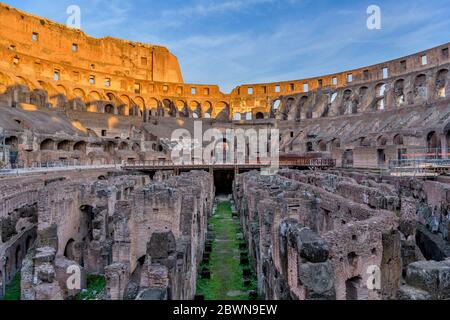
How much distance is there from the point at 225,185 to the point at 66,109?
2517 cm

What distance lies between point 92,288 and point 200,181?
8035 mm

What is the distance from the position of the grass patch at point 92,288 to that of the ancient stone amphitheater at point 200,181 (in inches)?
4.8

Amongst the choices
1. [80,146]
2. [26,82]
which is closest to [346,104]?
[80,146]

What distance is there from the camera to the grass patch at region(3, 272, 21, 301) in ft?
25.2

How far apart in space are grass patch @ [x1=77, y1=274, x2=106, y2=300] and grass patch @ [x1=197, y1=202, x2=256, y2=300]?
8.50 ft

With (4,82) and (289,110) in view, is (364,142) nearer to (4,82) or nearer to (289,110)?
(289,110)

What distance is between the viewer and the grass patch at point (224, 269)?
8.30m

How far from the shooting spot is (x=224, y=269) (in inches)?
391

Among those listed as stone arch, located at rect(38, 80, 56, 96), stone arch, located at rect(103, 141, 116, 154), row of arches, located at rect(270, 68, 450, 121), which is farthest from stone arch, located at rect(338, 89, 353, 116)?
stone arch, located at rect(38, 80, 56, 96)

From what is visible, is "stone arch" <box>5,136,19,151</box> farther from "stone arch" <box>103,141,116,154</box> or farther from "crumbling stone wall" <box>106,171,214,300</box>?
"crumbling stone wall" <box>106,171,214,300</box>

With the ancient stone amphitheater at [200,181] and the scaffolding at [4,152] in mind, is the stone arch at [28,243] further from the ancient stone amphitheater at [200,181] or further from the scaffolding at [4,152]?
the scaffolding at [4,152]

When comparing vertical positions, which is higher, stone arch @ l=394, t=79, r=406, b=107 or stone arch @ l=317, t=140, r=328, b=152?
stone arch @ l=394, t=79, r=406, b=107

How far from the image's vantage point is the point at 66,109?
43.0 metres

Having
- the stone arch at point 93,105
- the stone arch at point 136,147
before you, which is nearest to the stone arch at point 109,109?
the stone arch at point 93,105
